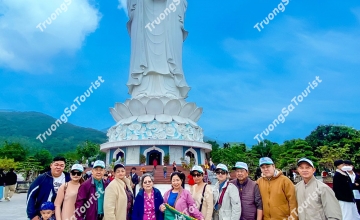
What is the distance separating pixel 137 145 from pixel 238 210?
1805 centimetres

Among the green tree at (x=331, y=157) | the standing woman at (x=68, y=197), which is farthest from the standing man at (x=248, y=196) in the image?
the green tree at (x=331, y=157)

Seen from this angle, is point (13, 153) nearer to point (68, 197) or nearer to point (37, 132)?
point (68, 197)

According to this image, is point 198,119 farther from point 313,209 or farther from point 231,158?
point 313,209

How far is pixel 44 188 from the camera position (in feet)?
14.0

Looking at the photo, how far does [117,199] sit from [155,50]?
1944cm

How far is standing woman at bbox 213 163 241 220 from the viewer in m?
4.15

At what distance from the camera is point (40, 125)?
141875mm

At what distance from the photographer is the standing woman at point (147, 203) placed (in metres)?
4.20

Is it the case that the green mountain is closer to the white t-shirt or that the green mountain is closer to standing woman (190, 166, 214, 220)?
the white t-shirt

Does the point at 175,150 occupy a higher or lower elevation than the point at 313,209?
higher

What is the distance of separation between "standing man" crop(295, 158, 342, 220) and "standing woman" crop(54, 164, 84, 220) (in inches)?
112

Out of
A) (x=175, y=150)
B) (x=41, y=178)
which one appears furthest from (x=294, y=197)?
(x=175, y=150)

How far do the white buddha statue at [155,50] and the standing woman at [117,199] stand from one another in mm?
18578

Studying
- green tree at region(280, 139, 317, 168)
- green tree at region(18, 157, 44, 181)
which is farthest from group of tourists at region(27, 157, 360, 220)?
green tree at region(280, 139, 317, 168)
